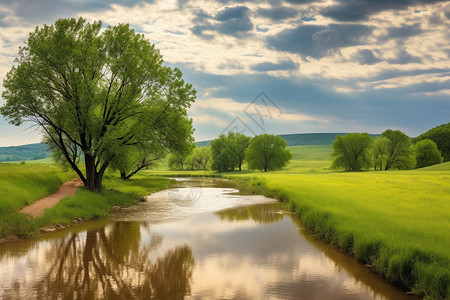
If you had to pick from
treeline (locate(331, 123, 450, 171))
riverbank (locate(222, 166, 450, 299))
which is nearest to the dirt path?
riverbank (locate(222, 166, 450, 299))

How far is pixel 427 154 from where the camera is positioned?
Answer: 3524 inches

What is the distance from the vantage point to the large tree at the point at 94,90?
2527cm

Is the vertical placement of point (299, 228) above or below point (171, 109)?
below

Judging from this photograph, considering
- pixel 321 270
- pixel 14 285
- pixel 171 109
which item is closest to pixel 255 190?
pixel 171 109

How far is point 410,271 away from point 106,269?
33.8 ft

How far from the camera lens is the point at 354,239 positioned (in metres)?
13.1

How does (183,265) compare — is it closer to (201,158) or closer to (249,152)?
(249,152)

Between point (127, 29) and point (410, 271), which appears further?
point (127, 29)

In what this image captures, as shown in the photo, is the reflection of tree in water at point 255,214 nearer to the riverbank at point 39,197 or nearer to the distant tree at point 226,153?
the riverbank at point 39,197

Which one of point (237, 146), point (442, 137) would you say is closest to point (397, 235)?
point (237, 146)

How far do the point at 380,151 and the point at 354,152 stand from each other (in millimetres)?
10248

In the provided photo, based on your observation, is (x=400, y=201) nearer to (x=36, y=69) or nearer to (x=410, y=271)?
(x=410, y=271)

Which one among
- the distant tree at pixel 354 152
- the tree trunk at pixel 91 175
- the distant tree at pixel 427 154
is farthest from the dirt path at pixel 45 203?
the distant tree at pixel 427 154

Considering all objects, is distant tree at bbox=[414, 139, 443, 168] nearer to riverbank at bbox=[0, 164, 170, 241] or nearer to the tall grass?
riverbank at bbox=[0, 164, 170, 241]
